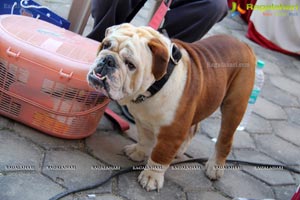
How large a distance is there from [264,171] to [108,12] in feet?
4.17

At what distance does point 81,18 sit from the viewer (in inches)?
111

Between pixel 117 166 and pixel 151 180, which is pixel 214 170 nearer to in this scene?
pixel 151 180

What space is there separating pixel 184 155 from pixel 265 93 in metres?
1.47

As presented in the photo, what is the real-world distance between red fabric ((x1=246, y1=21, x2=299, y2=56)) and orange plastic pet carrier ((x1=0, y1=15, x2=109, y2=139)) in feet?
10.4

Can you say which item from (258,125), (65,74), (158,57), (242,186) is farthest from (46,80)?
(258,125)

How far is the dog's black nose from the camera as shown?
68.5 inches

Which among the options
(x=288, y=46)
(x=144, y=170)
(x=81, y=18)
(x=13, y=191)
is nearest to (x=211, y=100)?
(x=144, y=170)

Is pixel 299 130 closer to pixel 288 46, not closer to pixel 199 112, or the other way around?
pixel 199 112

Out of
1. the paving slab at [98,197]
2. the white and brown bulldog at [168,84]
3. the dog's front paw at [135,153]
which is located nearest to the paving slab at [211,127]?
the white and brown bulldog at [168,84]

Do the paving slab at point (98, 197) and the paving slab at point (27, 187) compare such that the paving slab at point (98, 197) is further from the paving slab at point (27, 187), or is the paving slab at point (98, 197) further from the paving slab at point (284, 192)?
the paving slab at point (284, 192)

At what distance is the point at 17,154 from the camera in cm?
205

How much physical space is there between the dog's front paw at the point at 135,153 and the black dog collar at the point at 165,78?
431mm

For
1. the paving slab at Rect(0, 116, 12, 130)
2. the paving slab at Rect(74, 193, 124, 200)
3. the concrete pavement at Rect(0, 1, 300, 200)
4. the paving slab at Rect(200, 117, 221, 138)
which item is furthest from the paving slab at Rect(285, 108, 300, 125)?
the paving slab at Rect(0, 116, 12, 130)

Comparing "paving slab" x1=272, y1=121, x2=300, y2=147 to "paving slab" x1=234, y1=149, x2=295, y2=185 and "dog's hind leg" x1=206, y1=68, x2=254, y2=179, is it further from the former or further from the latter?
"dog's hind leg" x1=206, y1=68, x2=254, y2=179
